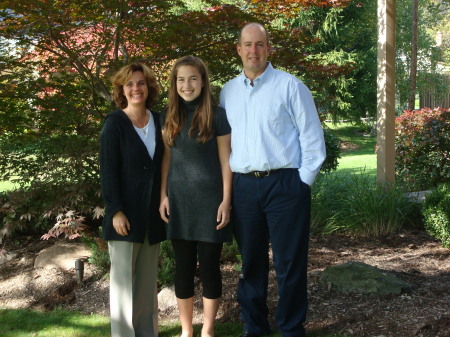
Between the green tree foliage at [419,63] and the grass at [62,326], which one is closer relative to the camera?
the grass at [62,326]

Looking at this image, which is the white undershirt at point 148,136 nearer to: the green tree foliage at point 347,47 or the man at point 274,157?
the man at point 274,157

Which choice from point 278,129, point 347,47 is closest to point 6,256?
point 278,129

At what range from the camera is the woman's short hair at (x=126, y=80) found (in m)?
3.25

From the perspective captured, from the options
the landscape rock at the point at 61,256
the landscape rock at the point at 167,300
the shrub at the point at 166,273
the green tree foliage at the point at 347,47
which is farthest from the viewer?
the green tree foliage at the point at 347,47

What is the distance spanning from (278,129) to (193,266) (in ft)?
3.35

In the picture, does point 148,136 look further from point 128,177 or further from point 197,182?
point 197,182

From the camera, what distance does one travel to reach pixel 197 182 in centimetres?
321

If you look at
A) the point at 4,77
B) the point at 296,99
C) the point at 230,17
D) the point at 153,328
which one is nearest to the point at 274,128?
the point at 296,99

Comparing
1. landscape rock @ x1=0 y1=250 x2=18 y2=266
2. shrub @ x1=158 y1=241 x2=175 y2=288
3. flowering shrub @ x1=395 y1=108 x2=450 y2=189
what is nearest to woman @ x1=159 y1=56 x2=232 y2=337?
shrub @ x1=158 y1=241 x2=175 y2=288

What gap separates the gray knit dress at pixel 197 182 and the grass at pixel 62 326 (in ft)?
3.04

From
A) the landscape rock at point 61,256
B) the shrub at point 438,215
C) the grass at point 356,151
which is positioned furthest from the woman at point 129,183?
the grass at point 356,151

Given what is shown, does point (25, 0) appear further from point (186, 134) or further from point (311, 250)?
point (311, 250)

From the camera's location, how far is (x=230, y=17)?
5.22 m

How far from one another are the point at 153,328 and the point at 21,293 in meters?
1.89
